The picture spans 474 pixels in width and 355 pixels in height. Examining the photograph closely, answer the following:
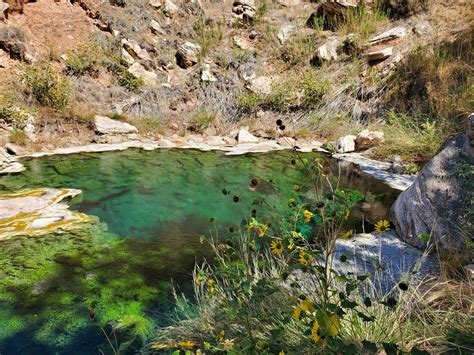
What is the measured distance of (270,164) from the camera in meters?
5.39

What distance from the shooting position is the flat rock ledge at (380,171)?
4.20 metres

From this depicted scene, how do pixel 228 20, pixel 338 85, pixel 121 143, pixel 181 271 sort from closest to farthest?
pixel 181 271
pixel 121 143
pixel 338 85
pixel 228 20

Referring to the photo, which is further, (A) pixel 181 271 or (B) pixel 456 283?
(A) pixel 181 271

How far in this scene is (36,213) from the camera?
10.7 ft

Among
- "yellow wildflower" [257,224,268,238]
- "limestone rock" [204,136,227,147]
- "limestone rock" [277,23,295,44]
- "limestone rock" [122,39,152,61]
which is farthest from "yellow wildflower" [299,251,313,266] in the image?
"limestone rock" [277,23,295,44]

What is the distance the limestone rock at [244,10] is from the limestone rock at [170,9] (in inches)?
74.6

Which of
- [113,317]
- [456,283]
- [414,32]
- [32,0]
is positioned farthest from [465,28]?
[32,0]

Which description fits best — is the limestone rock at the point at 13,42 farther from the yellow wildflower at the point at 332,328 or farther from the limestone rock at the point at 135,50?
the yellow wildflower at the point at 332,328

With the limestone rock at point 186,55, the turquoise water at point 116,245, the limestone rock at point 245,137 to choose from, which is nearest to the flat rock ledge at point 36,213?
the turquoise water at point 116,245

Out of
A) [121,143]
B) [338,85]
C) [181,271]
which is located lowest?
[181,271]

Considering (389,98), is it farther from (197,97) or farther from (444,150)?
(444,150)

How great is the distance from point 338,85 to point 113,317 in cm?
760

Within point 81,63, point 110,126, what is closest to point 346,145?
point 110,126

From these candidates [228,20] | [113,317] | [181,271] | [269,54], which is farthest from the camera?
[228,20]
